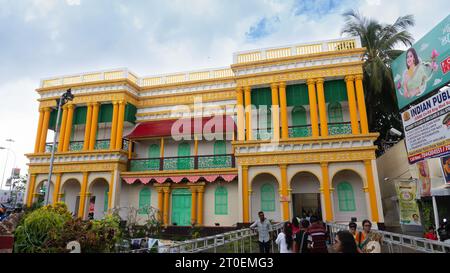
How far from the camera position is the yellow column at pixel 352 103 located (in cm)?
1379

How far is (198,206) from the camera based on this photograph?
51.3 feet

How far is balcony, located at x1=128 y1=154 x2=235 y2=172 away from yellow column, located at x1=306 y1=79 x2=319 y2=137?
176 inches

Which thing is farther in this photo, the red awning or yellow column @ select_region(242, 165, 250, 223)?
the red awning

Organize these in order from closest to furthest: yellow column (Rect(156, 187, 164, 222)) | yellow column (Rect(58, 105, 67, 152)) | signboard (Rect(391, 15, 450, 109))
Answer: signboard (Rect(391, 15, 450, 109)) → yellow column (Rect(156, 187, 164, 222)) → yellow column (Rect(58, 105, 67, 152))

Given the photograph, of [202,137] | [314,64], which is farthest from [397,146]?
[202,137]

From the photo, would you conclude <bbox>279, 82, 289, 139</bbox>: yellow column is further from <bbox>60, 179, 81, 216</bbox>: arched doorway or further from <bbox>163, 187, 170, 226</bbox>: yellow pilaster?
<bbox>60, 179, 81, 216</bbox>: arched doorway

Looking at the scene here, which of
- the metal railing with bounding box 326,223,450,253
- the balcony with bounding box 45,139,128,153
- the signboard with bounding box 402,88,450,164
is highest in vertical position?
the balcony with bounding box 45,139,128,153

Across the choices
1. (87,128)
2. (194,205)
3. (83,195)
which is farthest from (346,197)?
(87,128)

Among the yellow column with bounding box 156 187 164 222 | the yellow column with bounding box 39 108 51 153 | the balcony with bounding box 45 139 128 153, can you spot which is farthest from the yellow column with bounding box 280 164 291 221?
the yellow column with bounding box 39 108 51 153

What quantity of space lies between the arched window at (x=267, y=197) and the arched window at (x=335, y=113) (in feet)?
15.9

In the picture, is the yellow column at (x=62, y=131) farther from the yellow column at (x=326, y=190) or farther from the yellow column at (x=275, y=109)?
the yellow column at (x=326, y=190)

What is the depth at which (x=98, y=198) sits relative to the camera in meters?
17.9

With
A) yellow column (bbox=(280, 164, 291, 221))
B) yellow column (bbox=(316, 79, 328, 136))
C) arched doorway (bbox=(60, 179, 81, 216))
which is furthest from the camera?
arched doorway (bbox=(60, 179, 81, 216))

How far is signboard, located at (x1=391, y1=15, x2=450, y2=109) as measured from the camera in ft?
31.2
